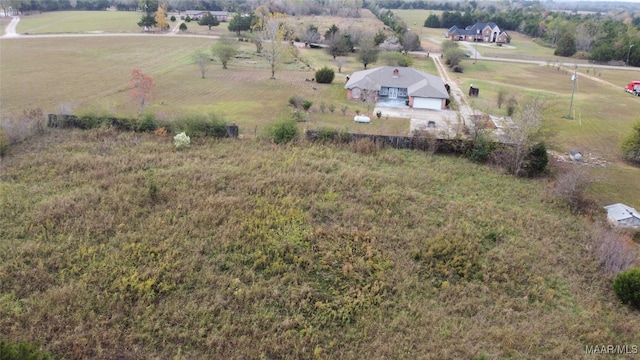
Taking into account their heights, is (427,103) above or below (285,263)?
above

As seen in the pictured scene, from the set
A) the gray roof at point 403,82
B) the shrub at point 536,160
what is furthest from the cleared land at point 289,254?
the gray roof at point 403,82

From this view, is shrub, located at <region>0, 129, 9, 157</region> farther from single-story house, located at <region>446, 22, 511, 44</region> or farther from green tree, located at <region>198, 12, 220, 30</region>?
single-story house, located at <region>446, 22, 511, 44</region>

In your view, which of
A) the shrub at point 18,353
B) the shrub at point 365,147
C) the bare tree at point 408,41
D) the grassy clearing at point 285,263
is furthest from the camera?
the bare tree at point 408,41

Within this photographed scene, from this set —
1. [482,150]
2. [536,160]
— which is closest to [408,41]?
[482,150]

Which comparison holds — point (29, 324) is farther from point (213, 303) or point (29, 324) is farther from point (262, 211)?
point (262, 211)

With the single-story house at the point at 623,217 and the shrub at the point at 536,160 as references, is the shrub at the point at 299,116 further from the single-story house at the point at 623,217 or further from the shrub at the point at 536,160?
the single-story house at the point at 623,217

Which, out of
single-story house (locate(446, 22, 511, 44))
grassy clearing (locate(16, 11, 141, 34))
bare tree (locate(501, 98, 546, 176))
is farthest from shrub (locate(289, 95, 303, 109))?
single-story house (locate(446, 22, 511, 44))

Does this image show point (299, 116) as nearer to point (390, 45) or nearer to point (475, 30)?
point (390, 45)
